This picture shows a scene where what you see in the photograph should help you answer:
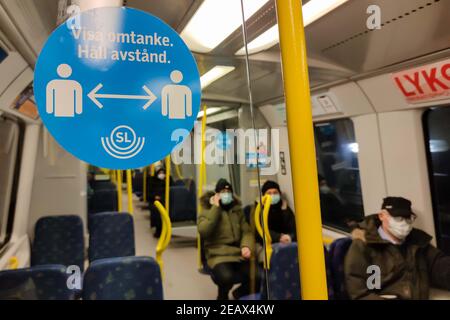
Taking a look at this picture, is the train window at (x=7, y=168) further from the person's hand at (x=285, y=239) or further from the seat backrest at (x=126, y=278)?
the person's hand at (x=285, y=239)

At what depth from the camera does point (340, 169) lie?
1.71 m

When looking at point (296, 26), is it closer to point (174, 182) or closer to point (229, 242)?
point (174, 182)

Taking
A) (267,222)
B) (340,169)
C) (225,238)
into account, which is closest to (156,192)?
(225,238)

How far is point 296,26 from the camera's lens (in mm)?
772

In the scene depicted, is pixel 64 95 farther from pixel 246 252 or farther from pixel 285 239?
pixel 246 252

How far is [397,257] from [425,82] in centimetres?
81

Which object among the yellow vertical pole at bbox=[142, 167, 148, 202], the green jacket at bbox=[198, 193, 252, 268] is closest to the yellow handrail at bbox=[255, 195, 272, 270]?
the green jacket at bbox=[198, 193, 252, 268]

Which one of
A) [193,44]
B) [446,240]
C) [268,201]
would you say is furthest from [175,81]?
[446,240]

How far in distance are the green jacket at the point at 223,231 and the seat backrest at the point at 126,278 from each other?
0.42 metres

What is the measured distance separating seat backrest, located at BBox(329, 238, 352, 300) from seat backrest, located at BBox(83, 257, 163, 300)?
2.77 feet

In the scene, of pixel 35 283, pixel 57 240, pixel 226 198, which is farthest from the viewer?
pixel 57 240

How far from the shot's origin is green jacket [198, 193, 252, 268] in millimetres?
1761

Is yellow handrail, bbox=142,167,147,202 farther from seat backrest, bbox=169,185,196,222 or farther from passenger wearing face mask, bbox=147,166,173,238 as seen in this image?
seat backrest, bbox=169,185,196,222

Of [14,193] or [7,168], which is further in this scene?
[14,193]
